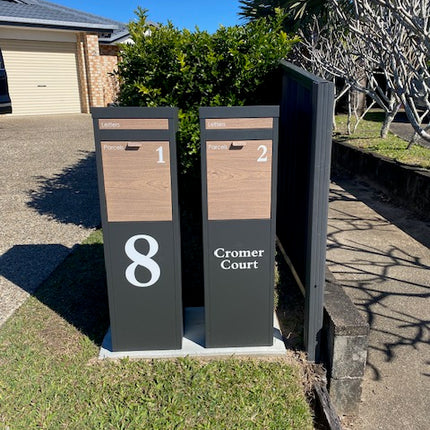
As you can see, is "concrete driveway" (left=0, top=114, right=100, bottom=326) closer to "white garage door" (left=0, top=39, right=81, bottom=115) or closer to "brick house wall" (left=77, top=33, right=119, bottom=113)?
"white garage door" (left=0, top=39, right=81, bottom=115)

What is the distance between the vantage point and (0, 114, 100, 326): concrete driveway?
4766 mm

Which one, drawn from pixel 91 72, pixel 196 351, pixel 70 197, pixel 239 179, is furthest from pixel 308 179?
pixel 91 72

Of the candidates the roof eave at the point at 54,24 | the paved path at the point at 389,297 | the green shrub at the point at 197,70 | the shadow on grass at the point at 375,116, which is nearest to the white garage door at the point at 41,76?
the roof eave at the point at 54,24

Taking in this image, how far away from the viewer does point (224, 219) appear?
3.04 metres

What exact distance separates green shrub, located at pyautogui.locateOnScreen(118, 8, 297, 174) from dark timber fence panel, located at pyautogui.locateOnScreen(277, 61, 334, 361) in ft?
0.86

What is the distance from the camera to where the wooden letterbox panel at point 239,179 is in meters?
2.90

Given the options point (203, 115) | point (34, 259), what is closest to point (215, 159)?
point (203, 115)

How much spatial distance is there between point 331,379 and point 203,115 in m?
1.90

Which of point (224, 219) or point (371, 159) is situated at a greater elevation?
point (224, 219)

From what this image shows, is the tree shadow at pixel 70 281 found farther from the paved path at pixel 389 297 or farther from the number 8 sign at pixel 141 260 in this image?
the paved path at pixel 389 297

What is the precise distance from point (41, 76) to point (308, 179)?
57.3 ft

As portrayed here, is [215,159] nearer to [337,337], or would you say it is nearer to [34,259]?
[337,337]

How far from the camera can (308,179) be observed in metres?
3.17

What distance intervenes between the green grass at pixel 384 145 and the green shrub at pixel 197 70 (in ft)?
16.0
